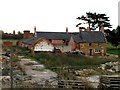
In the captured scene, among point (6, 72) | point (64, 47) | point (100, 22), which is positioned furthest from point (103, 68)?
point (100, 22)

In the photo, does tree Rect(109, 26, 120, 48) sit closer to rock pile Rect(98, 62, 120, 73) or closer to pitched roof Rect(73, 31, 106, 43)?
pitched roof Rect(73, 31, 106, 43)

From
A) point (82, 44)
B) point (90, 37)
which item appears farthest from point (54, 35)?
point (82, 44)

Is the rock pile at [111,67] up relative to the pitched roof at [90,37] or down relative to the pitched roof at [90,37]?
down

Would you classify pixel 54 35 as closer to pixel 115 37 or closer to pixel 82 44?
pixel 82 44

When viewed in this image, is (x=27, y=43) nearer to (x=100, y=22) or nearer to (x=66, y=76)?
(x=100, y=22)

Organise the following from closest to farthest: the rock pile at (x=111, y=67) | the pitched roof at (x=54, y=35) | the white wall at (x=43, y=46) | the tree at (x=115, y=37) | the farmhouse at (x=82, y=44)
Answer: the rock pile at (x=111, y=67)
the white wall at (x=43, y=46)
the farmhouse at (x=82, y=44)
the tree at (x=115, y=37)
the pitched roof at (x=54, y=35)

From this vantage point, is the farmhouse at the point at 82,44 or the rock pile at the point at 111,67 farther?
the farmhouse at the point at 82,44

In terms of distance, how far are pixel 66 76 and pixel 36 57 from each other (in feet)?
49.9

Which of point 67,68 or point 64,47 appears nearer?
point 67,68

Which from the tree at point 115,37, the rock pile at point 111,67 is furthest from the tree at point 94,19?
the rock pile at point 111,67

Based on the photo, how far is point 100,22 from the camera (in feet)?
234

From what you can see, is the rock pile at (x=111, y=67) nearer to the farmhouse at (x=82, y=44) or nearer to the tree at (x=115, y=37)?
the farmhouse at (x=82, y=44)

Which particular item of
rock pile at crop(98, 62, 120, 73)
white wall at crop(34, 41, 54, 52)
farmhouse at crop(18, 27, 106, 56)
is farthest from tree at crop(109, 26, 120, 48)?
rock pile at crop(98, 62, 120, 73)

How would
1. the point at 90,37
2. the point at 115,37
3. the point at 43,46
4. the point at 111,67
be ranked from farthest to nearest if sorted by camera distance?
1. the point at 115,37
2. the point at 90,37
3. the point at 43,46
4. the point at 111,67
